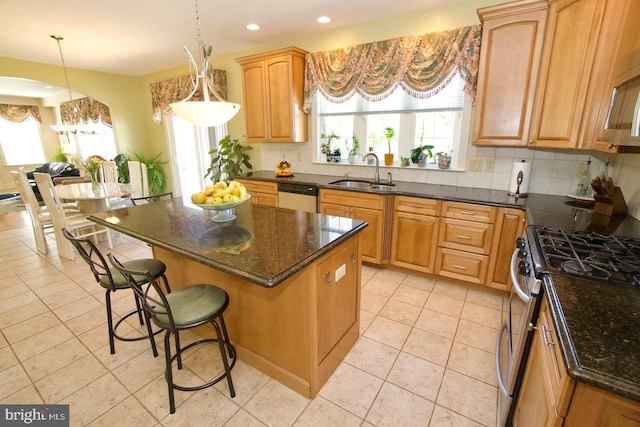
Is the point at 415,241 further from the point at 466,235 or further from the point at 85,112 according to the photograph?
the point at 85,112

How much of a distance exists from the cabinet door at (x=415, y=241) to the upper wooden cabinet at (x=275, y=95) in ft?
5.85

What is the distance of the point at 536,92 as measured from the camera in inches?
90.8

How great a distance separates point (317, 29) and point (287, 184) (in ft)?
6.08

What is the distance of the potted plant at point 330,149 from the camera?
3844mm

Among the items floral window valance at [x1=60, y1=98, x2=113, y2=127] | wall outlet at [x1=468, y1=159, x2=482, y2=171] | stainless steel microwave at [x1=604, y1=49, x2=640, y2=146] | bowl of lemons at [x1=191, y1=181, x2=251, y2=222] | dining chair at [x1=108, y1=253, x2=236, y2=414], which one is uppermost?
floral window valance at [x1=60, y1=98, x2=113, y2=127]

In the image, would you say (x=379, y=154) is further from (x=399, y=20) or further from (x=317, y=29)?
(x=317, y=29)

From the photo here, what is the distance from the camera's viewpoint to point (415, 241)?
2.88 meters

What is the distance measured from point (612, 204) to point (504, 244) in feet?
2.34

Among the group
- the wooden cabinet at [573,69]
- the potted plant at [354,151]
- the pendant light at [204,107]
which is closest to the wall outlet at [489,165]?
the wooden cabinet at [573,69]

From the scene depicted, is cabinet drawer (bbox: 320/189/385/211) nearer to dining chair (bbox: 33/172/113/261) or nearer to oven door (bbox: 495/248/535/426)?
oven door (bbox: 495/248/535/426)

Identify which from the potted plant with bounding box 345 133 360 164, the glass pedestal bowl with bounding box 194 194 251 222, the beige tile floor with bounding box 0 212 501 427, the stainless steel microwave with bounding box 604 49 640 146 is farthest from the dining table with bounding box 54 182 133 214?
the stainless steel microwave with bounding box 604 49 640 146

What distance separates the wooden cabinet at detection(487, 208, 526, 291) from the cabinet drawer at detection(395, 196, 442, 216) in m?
0.50

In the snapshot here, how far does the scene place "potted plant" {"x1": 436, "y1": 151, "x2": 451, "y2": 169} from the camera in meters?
3.08

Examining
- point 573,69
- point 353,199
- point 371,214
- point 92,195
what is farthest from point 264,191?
point 573,69
